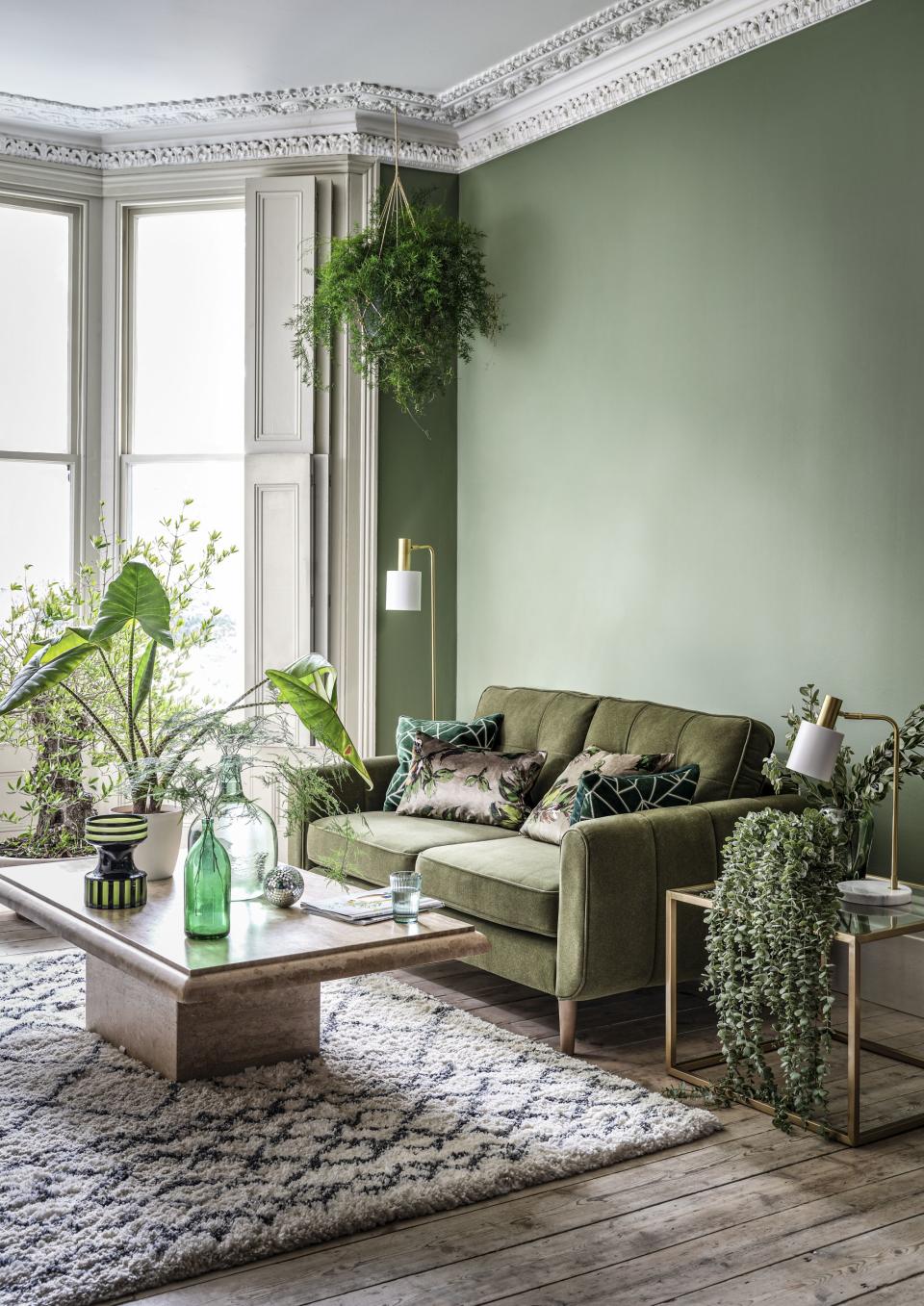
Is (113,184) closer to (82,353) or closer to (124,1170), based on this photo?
(82,353)

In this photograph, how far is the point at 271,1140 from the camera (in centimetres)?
301

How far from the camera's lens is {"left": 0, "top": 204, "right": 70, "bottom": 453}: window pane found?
19.8 ft

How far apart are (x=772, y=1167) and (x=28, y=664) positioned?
2.48 metres

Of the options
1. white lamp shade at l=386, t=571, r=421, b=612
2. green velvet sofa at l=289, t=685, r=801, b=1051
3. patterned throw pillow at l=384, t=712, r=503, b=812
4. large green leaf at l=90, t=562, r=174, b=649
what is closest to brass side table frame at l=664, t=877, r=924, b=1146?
green velvet sofa at l=289, t=685, r=801, b=1051

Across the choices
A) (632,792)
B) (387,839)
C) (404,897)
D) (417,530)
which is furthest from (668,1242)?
(417,530)

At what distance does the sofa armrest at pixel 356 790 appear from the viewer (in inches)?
199

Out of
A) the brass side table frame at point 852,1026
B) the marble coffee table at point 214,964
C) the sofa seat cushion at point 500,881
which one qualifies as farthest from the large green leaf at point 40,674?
the brass side table frame at point 852,1026

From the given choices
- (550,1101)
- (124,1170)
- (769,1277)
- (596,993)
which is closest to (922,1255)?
(769,1277)

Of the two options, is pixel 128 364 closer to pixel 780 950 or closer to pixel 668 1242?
pixel 780 950

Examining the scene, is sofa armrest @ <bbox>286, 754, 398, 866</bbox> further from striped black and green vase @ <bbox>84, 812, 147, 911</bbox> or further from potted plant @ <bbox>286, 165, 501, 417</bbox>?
potted plant @ <bbox>286, 165, 501, 417</bbox>

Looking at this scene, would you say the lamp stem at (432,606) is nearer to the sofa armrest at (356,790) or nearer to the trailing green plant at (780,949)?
the sofa armrest at (356,790)

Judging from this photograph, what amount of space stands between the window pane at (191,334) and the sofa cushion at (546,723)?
198 cm

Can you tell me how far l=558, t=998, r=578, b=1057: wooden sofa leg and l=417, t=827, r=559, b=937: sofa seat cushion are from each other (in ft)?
0.65

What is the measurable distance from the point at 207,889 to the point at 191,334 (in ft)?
12.3
